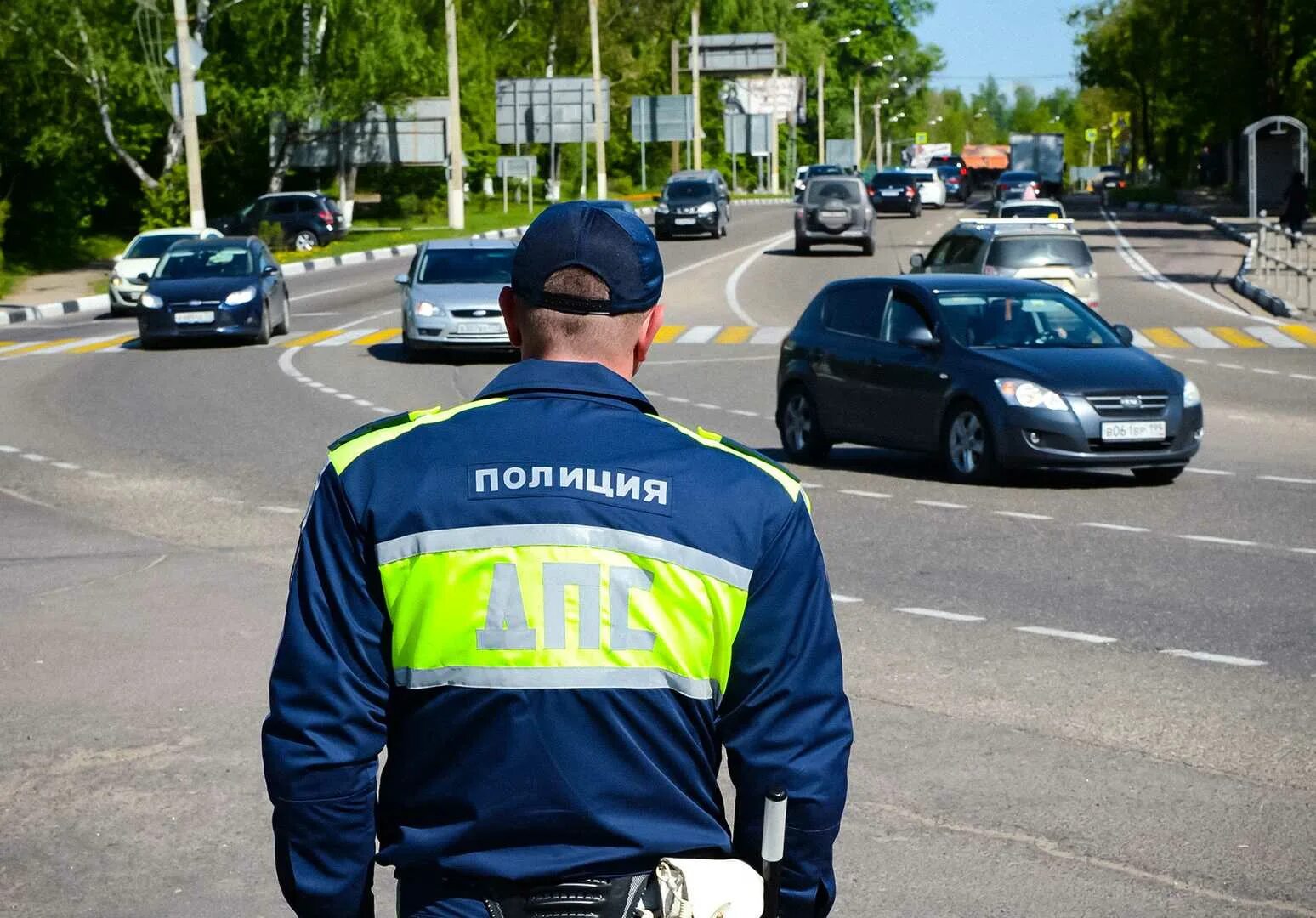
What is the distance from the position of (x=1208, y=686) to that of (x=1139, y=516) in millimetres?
4864

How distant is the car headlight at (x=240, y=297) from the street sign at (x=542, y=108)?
38.5 metres

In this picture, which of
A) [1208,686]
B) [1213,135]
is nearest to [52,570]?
[1208,686]

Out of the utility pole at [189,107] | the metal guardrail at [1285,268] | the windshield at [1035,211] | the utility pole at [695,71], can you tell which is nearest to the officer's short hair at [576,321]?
the metal guardrail at [1285,268]

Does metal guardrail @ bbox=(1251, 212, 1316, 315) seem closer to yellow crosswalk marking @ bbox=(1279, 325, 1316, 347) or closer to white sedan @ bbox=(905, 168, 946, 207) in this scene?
yellow crosswalk marking @ bbox=(1279, 325, 1316, 347)

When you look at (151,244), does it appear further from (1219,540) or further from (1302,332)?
(1219,540)

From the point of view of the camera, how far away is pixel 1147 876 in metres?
5.39

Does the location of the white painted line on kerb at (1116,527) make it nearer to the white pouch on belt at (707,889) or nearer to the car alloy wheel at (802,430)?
the car alloy wheel at (802,430)

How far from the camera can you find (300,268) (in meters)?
47.4

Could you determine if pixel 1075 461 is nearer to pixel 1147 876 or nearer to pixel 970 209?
pixel 1147 876

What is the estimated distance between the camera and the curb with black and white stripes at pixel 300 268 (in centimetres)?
3606

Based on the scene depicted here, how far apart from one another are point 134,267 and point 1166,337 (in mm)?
18134

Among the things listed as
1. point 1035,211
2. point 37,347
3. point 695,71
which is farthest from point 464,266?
point 695,71

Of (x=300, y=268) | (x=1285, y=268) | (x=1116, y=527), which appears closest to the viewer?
(x=1116, y=527)

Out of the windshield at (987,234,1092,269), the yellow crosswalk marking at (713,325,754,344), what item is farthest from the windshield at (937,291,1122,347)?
the yellow crosswalk marking at (713,325,754,344)
